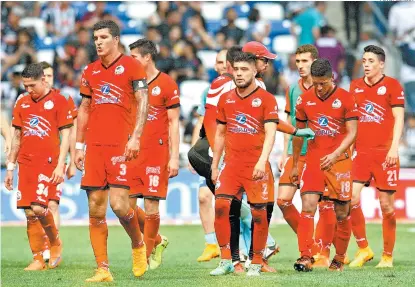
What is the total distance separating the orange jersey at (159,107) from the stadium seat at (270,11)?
45.4 ft

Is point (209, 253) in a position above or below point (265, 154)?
below

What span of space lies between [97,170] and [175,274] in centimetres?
169

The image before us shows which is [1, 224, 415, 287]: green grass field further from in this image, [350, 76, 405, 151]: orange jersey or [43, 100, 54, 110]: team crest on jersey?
[43, 100, 54, 110]: team crest on jersey

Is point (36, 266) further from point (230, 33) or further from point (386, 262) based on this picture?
point (230, 33)

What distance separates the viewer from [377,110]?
12805 millimetres

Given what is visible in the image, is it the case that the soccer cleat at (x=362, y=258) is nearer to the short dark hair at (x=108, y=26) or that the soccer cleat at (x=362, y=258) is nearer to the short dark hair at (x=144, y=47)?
the short dark hair at (x=144, y=47)

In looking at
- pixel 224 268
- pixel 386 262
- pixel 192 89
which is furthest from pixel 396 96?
pixel 192 89

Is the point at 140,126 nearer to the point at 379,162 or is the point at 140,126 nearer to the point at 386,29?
the point at 379,162

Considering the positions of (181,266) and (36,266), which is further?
(181,266)

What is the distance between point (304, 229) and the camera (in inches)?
465

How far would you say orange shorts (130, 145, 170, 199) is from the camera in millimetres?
12328

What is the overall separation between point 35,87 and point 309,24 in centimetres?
1315

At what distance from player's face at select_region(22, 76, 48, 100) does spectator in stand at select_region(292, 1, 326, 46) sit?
12620 mm

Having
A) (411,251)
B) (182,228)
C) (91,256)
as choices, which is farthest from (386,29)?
(91,256)
